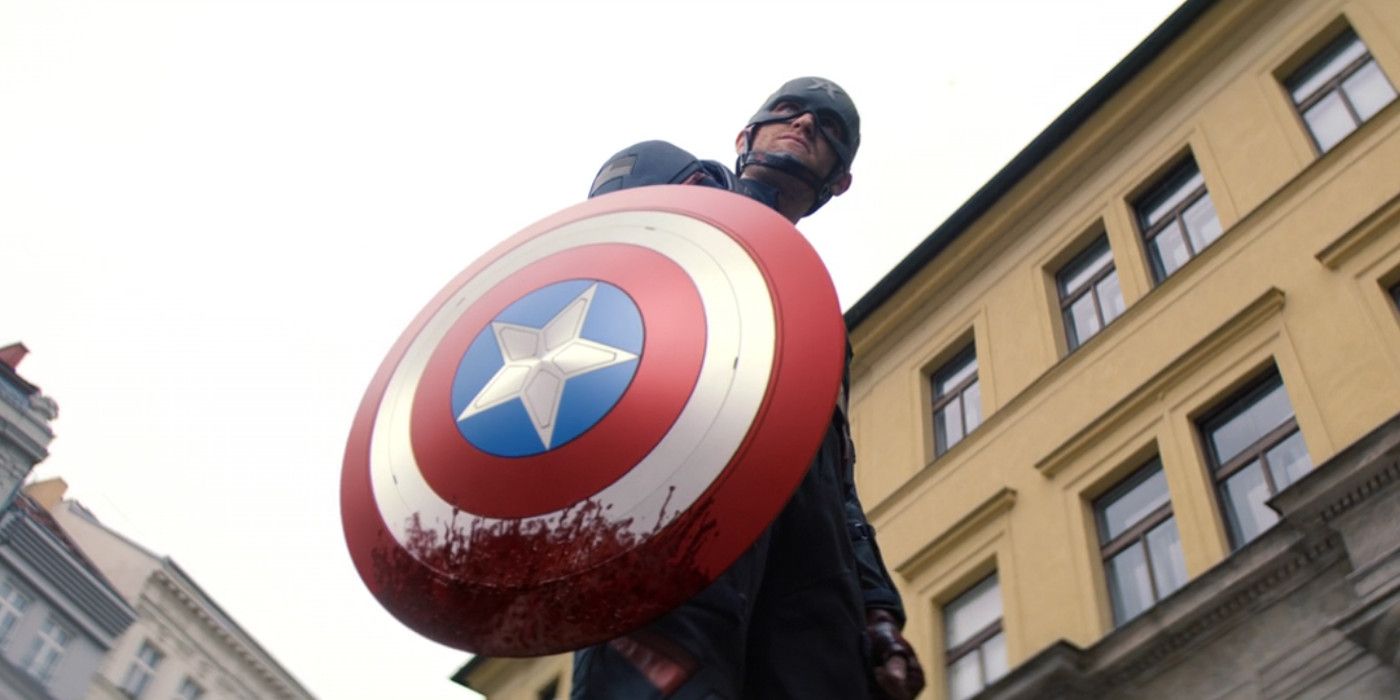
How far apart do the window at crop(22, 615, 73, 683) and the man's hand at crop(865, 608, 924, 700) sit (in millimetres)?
32319

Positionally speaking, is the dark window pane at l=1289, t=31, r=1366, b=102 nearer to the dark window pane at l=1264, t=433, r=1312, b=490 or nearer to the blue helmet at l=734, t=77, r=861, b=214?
the dark window pane at l=1264, t=433, r=1312, b=490

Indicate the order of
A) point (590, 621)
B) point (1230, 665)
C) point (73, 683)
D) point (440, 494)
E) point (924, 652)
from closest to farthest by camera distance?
1. point (590, 621)
2. point (440, 494)
3. point (1230, 665)
4. point (924, 652)
5. point (73, 683)

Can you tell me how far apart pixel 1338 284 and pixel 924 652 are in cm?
510

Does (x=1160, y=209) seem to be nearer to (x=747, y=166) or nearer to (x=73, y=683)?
(x=747, y=166)

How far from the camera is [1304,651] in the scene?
9688 mm

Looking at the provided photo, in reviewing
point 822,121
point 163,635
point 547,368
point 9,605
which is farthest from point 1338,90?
point 163,635

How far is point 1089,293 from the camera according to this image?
15.5m

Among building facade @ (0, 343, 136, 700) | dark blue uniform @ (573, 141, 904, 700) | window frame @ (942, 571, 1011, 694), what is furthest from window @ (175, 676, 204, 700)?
dark blue uniform @ (573, 141, 904, 700)

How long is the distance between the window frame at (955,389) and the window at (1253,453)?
3.73 metres

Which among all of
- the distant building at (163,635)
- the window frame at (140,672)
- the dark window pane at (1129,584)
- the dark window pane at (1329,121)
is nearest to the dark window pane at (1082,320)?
the dark window pane at (1329,121)

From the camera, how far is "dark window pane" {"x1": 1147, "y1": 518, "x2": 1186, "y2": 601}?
37.4 feet

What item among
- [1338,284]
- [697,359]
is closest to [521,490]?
[697,359]

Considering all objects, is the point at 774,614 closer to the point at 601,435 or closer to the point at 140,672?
the point at 601,435

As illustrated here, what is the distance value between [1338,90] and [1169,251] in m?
2.23
